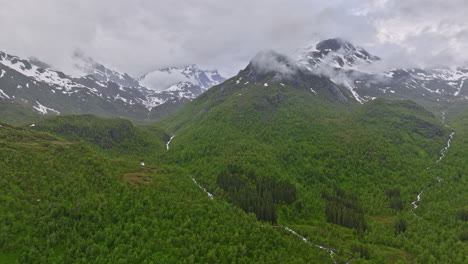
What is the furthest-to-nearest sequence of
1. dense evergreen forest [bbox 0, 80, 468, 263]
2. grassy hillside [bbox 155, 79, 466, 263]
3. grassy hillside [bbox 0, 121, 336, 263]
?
grassy hillside [bbox 155, 79, 466, 263] → dense evergreen forest [bbox 0, 80, 468, 263] → grassy hillside [bbox 0, 121, 336, 263]

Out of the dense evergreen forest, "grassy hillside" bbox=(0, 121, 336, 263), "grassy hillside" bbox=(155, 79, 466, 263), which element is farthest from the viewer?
"grassy hillside" bbox=(155, 79, 466, 263)

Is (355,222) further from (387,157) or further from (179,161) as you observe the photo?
(179,161)

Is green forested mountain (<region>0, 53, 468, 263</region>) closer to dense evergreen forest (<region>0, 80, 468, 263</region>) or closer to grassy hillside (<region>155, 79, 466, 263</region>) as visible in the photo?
dense evergreen forest (<region>0, 80, 468, 263</region>)

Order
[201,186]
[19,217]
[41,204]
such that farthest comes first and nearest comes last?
[201,186] → [41,204] → [19,217]

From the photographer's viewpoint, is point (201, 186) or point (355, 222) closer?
point (355, 222)

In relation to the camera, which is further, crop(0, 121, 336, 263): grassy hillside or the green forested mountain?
the green forested mountain

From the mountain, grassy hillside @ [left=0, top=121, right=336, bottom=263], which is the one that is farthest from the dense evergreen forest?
the mountain

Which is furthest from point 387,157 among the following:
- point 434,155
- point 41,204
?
point 41,204

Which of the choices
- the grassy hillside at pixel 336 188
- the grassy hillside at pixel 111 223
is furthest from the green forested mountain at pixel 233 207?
the grassy hillside at pixel 336 188

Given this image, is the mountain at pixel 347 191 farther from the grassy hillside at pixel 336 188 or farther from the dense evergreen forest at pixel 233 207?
the dense evergreen forest at pixel 233 207

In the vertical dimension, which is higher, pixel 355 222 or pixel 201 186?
pixel 201 186

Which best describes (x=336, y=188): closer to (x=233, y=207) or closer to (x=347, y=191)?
(x=347, y=191)
